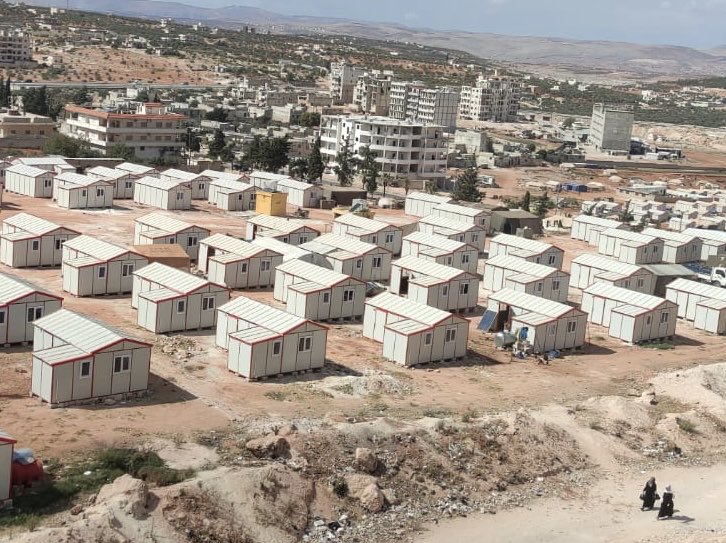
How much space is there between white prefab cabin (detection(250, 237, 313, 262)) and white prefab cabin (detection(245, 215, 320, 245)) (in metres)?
1.67

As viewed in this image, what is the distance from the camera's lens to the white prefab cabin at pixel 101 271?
4231cm

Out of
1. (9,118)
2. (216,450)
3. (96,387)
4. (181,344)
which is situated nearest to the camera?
(216,450)

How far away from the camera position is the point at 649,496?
2588 cm

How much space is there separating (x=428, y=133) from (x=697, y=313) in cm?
4778

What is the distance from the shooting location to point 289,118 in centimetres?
13150

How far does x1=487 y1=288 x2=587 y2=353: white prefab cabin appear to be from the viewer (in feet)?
130

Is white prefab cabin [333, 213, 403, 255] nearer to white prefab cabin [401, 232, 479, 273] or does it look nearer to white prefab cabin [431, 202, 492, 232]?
white prefab cabin [401, 232, 479, 273]

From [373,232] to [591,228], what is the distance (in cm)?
1723

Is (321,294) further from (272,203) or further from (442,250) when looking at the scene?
(272,203)

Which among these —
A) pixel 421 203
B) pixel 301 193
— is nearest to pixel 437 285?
pixel 421 203

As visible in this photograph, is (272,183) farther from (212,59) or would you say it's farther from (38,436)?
(212,59)

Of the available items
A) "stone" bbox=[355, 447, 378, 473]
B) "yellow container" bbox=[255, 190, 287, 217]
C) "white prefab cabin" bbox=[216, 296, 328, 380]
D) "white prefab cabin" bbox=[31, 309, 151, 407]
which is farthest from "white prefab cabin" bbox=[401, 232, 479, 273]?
"stone" bbox=[355, 447, 378, 473]

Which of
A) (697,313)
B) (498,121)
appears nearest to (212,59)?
(498,121)

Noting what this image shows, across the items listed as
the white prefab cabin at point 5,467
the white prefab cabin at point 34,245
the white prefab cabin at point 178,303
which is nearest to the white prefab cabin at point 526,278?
the white prefab cabin at point 178,303
